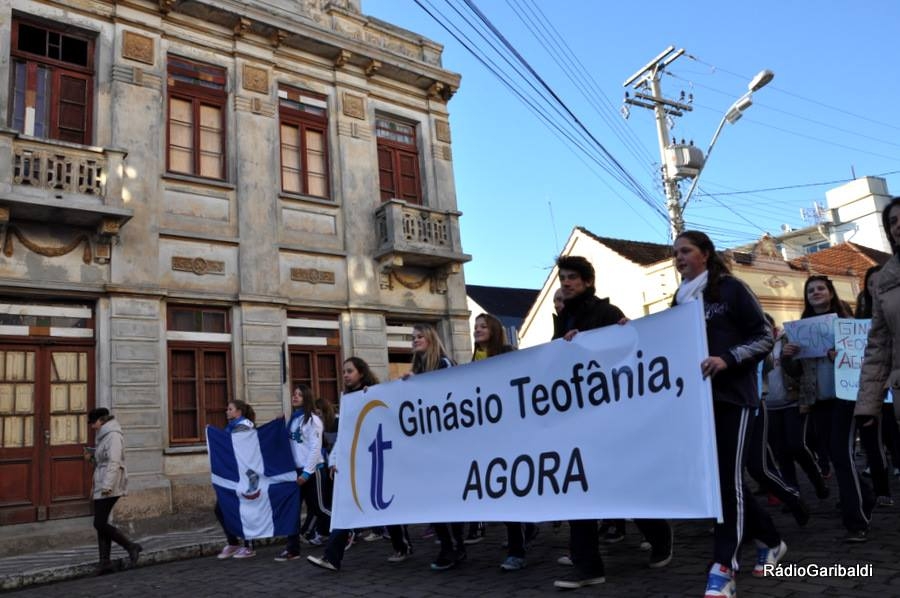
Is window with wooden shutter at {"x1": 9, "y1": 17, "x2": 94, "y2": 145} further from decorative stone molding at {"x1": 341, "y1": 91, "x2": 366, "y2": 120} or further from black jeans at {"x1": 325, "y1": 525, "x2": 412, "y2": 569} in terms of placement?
black jeans at {"x1": 325, "y1": 525, "x2": 412, "y2": 569}

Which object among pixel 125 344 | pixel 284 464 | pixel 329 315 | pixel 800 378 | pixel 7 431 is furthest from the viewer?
pixel 329 315

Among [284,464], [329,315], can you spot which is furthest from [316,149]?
[284,464]

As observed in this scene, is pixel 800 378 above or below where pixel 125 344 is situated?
below

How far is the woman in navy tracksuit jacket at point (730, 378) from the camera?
3955mm

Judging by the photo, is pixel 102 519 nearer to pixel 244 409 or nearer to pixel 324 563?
pixel 244 409

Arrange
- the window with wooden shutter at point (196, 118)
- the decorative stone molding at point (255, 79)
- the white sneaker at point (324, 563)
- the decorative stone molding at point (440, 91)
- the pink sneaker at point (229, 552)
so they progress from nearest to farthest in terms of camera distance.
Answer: the white sneaker at point (324, 563) < the pink sneaker at point (229, 552) < the window with wooden shutter at point (196, 118) < the decorative stone molding at point (255, 79) < the decorative stone molding at point (440, 91)

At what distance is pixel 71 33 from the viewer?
1252 centimetres

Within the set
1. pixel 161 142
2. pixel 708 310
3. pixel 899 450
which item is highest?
pixel 161 142

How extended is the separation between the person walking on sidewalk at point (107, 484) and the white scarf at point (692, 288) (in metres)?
6.74

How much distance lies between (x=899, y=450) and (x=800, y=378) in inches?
67.6

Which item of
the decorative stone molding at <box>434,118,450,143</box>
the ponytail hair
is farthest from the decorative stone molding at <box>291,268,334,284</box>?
the ponytail hair

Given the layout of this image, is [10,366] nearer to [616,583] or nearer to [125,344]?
[125,344]

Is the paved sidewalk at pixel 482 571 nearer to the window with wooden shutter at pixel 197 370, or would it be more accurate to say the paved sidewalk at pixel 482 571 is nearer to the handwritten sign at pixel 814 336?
the handwritten sign at pixel 814 336

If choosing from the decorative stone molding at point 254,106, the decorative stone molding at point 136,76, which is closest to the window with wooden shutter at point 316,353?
the decorative stone molding at point 254,106
